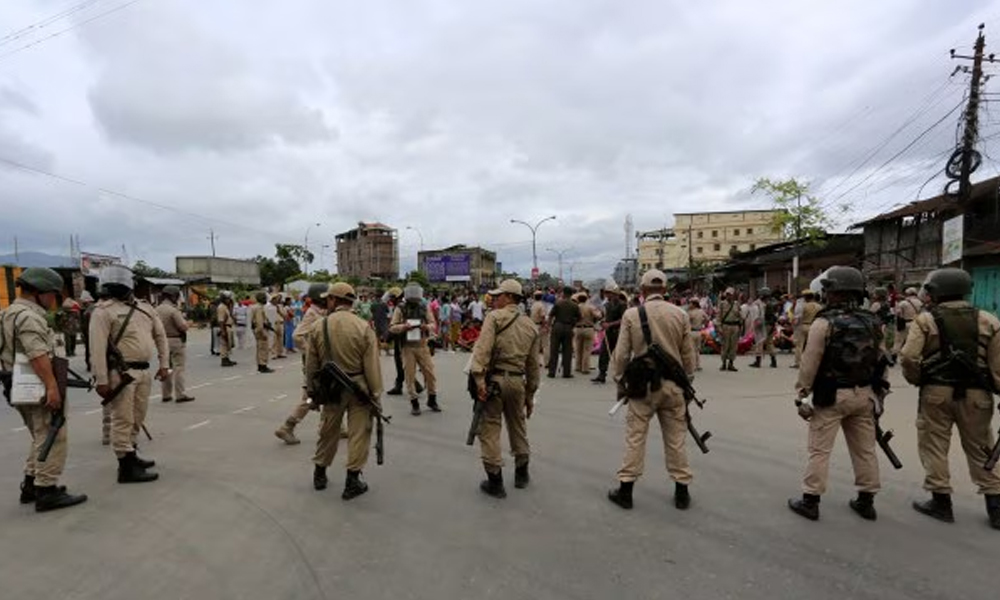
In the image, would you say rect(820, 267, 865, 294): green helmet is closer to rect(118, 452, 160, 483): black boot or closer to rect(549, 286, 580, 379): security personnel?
rect(118, 452, 160, 483): black boot

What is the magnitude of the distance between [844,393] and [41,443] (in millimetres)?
6045

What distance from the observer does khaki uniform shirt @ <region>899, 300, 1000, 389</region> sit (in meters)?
4.04

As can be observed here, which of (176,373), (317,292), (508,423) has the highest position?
(317,292)

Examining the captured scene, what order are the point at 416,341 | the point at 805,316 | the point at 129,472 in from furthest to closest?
the point at 805,316
the point at 416,341
the point at 129,472

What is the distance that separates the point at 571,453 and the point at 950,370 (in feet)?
10.8

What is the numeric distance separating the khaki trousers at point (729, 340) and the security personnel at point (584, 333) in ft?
9.08

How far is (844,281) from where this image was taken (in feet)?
13.9

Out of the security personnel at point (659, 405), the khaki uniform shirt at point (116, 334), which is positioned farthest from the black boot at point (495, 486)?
the khaki uniform shirt at point (116, 334)

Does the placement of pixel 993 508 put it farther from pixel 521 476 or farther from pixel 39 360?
pixel 39 360

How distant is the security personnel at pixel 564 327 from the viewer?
11.2m

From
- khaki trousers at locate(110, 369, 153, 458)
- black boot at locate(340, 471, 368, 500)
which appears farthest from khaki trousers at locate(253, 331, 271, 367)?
black boot at locate(340, 471, 368, 500)

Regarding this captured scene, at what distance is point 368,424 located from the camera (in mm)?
4820

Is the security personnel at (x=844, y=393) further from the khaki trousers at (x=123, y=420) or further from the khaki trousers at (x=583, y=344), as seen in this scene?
the khaki trousers at (x=583, y=344)

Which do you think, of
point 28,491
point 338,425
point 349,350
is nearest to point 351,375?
point 349,350
